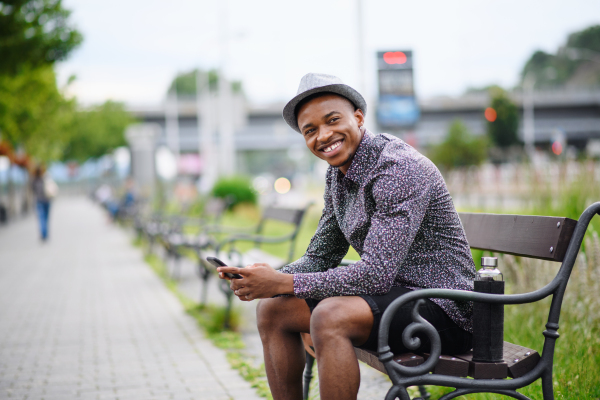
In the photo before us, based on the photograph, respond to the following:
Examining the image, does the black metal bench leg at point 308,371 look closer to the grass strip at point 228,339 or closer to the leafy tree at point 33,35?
the grass strip at point 228,339

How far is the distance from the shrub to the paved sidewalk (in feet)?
27.9

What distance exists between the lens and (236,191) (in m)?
18.5

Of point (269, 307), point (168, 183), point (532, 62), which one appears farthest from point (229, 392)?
point (532, 62)

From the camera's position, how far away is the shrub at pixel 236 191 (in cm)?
1848

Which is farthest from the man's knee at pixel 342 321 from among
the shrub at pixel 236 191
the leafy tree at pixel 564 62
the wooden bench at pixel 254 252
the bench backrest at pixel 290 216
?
the leafy tree at pixel 564 62

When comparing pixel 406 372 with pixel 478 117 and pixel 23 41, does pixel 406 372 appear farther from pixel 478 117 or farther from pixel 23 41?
pixel 478 117

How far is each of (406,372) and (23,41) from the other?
37.8 ft

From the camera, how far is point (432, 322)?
89.7 inches

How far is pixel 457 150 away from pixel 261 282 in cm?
2041

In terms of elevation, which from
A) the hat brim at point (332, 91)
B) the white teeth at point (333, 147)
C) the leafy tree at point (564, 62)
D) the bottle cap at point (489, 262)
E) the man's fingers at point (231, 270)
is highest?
the leafy tree at point (564, 62)

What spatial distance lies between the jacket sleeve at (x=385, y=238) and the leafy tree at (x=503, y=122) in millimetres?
38224

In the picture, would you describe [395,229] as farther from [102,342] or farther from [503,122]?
[503,122]

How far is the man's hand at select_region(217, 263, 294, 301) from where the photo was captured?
234 cm

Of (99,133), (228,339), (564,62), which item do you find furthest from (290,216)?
(564,62)
